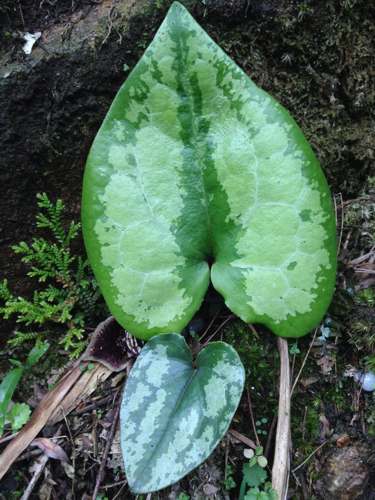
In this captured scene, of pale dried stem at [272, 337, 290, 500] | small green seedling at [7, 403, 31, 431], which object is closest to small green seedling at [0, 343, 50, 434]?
small green seedling at [7, 403, 31, 431]

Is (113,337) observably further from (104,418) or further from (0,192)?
(0,192)

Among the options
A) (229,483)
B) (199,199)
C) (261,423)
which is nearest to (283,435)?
(261,423)

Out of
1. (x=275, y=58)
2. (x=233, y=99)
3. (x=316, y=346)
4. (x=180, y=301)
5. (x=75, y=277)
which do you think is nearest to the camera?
(x=233, y=99)

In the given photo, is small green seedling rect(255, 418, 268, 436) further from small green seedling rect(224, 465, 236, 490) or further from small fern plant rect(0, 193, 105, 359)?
small fern plant rect(0, 193, 105, 359)

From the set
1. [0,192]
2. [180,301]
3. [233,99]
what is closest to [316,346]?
[180,301]

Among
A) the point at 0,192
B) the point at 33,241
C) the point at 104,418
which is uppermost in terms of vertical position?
the point at 0,192

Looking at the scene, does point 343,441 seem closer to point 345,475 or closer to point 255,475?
point 345,475

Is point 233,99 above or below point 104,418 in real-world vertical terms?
above
